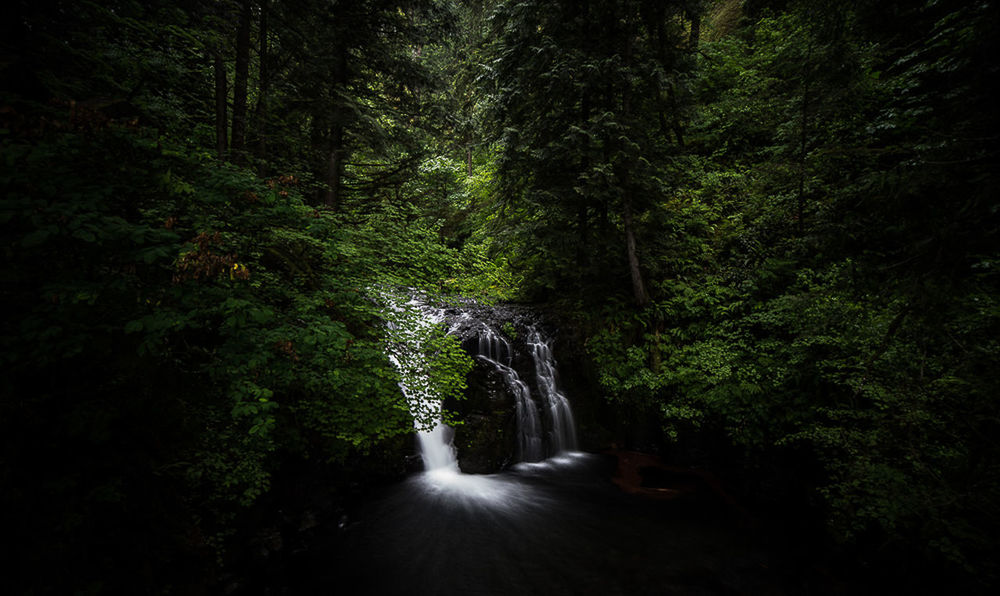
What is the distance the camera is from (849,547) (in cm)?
582

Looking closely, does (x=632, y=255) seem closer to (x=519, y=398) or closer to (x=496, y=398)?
(x=519, y=398)

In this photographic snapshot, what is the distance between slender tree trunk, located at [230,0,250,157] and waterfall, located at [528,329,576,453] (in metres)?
8.19

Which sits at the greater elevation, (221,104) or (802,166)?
(221,104)

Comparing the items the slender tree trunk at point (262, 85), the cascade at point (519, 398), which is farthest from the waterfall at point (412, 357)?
the slender tree trunk at point (262, 85)

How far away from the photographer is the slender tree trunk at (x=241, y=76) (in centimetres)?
643

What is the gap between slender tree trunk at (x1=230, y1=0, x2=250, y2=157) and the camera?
643 cm

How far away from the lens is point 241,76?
21.7ft

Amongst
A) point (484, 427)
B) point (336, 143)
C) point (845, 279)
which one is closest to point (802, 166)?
point (845, 279)

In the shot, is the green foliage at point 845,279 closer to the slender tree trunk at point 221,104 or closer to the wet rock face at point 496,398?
the wet rock face at point 496,398

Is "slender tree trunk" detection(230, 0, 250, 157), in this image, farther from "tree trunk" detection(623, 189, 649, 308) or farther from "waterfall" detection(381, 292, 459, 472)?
"tree trunk" detection(623, 189, 649, 308)

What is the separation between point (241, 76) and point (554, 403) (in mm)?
9835

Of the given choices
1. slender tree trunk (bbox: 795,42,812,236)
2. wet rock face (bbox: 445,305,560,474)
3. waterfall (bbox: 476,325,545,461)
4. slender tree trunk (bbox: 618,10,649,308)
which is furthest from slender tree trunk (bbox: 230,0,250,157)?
slender tree trunk (bbox: 795,42,812,236)

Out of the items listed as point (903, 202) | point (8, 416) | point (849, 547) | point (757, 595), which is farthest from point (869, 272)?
point (8, 416)

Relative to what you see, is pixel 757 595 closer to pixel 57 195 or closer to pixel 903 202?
pixel 903 202
